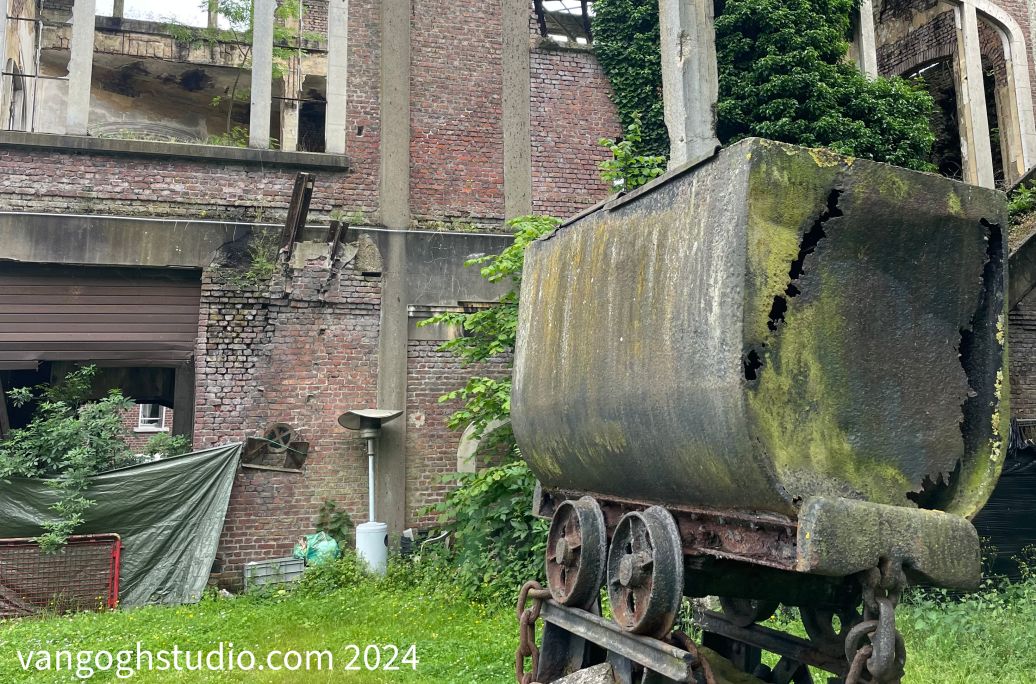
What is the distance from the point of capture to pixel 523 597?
13.5ft

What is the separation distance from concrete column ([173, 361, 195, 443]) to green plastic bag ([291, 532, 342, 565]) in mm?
2145

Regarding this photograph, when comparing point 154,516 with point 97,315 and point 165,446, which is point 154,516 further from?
point 97,315

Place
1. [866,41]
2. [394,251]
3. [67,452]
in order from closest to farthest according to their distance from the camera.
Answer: [67,452] → [394,251] → [866,41]

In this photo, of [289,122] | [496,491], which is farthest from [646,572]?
[289,122]

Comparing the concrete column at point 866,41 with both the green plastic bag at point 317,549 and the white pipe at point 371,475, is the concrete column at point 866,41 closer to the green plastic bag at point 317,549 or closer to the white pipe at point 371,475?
the white pipe at point 371,475

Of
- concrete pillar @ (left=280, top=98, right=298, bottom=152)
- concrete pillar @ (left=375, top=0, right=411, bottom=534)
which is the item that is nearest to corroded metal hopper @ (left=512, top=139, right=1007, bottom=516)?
concrete pillar @ (left=375, top=0, right=411, bottom=534)

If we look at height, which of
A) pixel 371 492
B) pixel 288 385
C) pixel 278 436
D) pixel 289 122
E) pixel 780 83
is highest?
pixel 289 122

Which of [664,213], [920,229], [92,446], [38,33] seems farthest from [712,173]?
[38,33]

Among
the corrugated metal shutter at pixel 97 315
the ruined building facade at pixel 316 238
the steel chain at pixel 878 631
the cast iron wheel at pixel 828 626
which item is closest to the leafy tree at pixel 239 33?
the ruined building facade at pixel 316 238

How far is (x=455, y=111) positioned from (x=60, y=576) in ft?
24.1

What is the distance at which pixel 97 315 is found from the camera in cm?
921

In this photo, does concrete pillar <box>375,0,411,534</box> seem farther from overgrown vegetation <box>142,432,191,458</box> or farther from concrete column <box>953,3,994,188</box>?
concrete column <box>953,3,994,188</box>

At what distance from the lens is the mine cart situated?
2.54 m

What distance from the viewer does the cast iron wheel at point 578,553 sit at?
3596 mm
